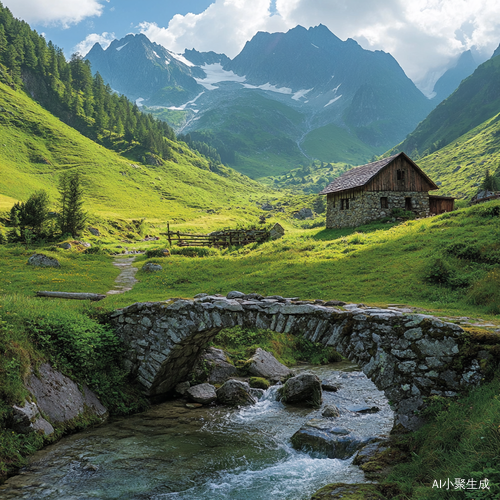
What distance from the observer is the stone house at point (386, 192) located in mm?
45750

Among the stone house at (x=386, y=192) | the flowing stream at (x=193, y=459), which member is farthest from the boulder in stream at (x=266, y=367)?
the stone house at (x=386, y=192)

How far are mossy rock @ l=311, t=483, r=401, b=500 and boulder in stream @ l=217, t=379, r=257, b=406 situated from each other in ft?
22.9

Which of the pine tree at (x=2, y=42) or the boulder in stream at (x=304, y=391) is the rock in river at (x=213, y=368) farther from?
the pine tree at (x=2, y=42)

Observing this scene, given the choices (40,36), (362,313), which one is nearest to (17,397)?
(362,313)

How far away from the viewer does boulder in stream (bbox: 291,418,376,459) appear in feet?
35.6

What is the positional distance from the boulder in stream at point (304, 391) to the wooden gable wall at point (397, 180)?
34710mm

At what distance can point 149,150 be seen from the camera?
513 feet

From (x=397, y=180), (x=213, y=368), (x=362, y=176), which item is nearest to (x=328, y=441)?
(x=213, y=368)

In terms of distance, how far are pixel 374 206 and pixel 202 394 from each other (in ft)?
119

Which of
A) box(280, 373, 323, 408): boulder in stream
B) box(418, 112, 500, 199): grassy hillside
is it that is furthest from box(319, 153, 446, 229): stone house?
box(418, 112, 500, 199): grassy hillside

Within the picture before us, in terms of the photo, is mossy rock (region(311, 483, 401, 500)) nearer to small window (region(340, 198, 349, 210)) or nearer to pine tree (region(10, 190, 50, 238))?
small window (region(340, 198, 349, 210))

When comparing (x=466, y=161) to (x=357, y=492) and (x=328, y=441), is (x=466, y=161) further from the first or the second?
(x=357, y=492)

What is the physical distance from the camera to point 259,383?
16938 mm

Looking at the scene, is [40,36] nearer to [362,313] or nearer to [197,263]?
[197,263]
